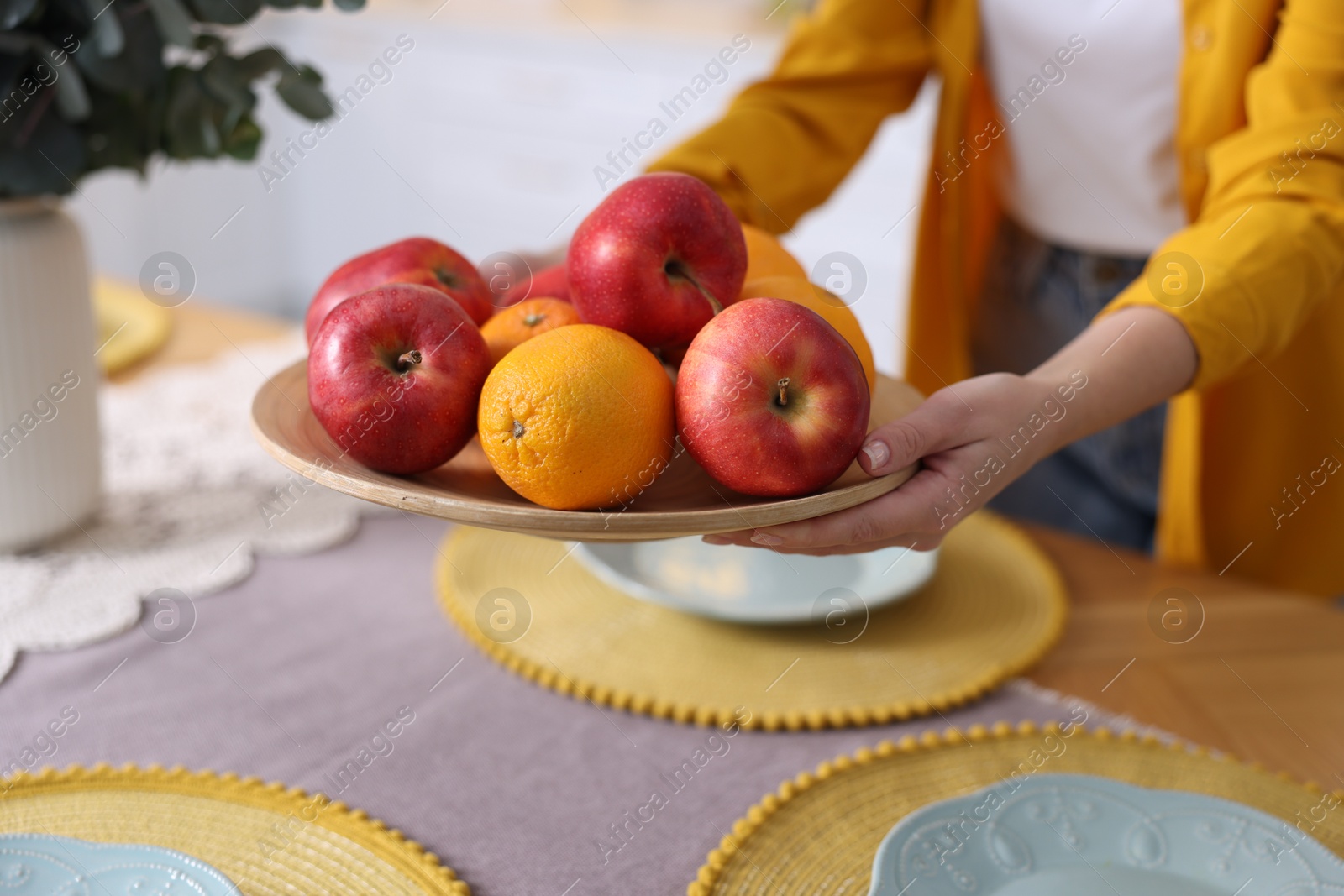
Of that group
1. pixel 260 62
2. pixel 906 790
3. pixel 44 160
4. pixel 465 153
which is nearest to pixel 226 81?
pixel 260 62

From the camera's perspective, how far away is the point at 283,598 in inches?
34.4

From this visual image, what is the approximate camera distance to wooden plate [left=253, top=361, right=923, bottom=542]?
0.53 metres

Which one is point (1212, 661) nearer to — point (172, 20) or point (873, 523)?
point (873, 523)

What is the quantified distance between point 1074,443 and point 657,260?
73cm

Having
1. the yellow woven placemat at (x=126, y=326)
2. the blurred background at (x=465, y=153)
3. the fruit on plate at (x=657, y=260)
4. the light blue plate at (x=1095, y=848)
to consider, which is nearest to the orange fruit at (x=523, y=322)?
the fruit on plate at (x=657, y=260)

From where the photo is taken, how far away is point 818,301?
2.22ft

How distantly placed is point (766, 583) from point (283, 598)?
41 centimetres

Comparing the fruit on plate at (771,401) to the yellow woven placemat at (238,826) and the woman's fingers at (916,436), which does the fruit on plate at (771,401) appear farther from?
the yellow woven placemat at (238,826)

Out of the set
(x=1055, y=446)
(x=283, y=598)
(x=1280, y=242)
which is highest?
(x=1280, y=242)

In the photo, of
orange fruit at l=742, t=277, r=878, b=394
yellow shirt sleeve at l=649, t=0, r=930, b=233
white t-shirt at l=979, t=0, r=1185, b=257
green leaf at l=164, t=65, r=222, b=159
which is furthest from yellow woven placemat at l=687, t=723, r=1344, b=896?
green leaf at l=164, t=65, r=222, b=159

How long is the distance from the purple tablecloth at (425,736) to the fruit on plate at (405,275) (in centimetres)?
26

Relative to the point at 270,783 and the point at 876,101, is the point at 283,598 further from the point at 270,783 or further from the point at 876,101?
the point at 876,101

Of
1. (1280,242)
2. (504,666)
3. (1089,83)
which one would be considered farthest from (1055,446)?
(1089,83)

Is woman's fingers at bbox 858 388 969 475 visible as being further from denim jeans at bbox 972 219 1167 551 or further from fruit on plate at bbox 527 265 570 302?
denim jeans at bbox 972 219 1167 551
